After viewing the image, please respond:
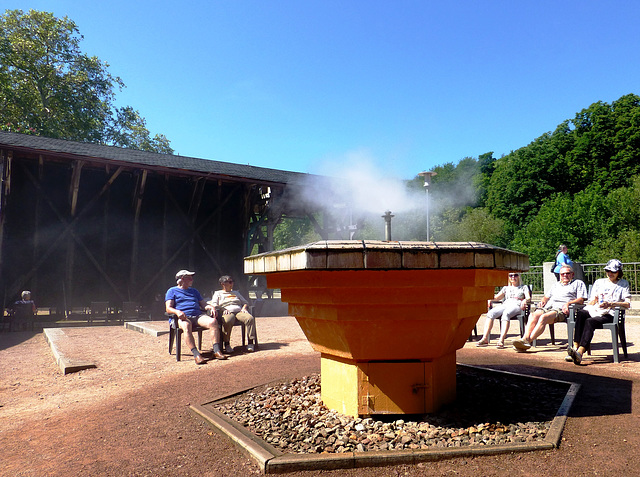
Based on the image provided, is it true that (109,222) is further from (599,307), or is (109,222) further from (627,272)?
(627,272)

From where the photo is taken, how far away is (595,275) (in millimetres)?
17062

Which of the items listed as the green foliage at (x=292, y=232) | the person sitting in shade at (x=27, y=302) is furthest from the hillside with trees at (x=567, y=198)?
the person sitting in shade at (x=27, y=302)

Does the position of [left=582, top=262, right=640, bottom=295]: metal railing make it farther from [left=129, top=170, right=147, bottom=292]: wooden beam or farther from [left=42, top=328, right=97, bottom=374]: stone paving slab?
[left=42, top=328, right=97, bottom=374]: stone paving slab

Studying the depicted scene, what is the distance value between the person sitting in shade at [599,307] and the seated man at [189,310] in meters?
4.34

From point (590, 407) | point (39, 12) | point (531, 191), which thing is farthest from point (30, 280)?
point (531, 191)

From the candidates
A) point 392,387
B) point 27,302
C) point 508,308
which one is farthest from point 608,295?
point 27,302

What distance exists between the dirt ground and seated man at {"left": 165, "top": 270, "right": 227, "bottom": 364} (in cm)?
33

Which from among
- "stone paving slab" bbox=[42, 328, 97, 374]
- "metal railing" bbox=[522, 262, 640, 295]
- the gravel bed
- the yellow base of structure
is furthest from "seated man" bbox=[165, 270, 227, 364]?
"metal railing" bbox=[522, 262, 640, 295]

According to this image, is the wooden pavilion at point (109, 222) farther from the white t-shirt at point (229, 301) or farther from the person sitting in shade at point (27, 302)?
the white t-shirt at point (229, 301)

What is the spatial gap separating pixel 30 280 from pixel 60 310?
1131 millimetres

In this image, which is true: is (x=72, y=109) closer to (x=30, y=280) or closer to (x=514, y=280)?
(x=30, y=280)

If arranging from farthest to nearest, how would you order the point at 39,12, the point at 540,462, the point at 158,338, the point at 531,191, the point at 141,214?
the point at 531,191 → the point at 39,12 → the point at 141,214 → the point at 158,338 → the point at 540,462

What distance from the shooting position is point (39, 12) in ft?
93.1

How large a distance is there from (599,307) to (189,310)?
16.9 ft
